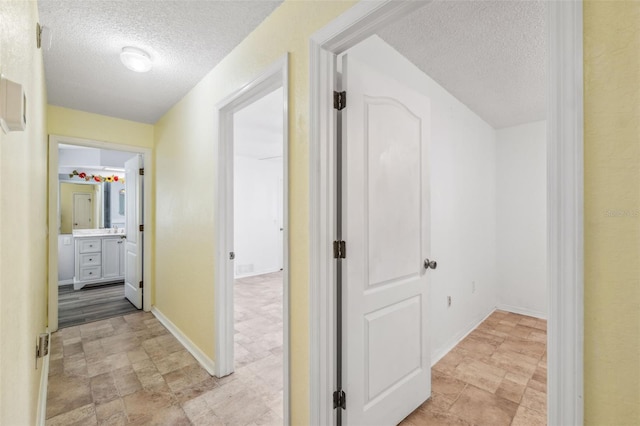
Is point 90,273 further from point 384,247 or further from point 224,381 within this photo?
point 384,247

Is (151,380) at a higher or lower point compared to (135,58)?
lower

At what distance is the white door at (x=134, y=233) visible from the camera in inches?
144

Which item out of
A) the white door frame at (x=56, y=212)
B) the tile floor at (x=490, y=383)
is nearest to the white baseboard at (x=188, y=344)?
the white door frame at (x=56, y=212)

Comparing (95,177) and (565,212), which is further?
(95,177)

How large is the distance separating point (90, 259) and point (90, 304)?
Answer: 134cm

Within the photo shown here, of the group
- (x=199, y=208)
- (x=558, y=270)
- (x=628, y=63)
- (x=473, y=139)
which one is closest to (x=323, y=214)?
(x=558, y=270)

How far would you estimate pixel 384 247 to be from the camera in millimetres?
1562

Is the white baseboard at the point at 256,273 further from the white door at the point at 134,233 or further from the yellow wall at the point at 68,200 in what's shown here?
the yellow wall at the point at 68,200

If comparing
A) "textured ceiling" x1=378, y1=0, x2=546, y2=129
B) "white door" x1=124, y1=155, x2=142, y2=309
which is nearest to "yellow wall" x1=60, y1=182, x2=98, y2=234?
"white door" x1=124, y1=155, x2=142, y2=309

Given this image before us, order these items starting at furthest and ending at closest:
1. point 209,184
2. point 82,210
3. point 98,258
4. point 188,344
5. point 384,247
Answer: point 82,210 < point 98,258 < point 188,344 < point 209,184 < point 384,247

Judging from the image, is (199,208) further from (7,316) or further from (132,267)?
(132,267)

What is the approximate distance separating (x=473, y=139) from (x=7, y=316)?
3.71 metres

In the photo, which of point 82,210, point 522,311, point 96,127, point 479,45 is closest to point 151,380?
point 96,127

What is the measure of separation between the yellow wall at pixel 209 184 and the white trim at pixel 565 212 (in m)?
0.90
